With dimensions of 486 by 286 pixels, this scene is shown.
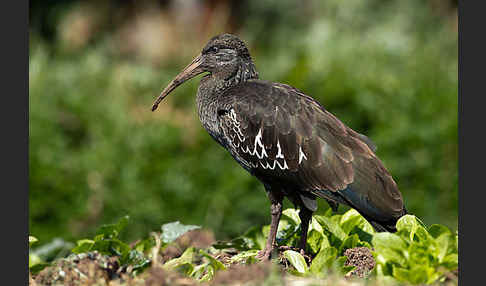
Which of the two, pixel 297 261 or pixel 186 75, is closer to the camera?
pixel 297 261

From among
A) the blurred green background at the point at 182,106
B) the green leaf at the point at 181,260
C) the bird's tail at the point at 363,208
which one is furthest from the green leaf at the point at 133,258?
the blurred green background at the point at 182,106

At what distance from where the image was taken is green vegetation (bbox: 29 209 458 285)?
421 cm

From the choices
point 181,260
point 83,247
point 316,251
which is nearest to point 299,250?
point 316,251

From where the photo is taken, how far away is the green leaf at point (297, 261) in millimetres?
4688

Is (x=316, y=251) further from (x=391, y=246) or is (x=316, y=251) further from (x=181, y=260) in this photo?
(x=391, y=246)

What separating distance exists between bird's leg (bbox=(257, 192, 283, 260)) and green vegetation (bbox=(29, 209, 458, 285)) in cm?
8

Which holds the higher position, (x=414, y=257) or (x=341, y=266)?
(x=414, y=257)

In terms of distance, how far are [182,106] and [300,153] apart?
21.0 ft

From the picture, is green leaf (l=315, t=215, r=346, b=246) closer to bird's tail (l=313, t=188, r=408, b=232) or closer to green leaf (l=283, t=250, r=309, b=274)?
bird's tail (l=313, t=188, r=408, b=232)

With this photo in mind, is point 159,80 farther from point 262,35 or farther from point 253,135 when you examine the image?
point 253,135

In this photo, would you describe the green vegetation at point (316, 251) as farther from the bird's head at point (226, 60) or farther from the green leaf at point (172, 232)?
the bird's head at point (226, 60)

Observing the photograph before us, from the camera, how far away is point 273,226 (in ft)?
17.5

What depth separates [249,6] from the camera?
588 inches

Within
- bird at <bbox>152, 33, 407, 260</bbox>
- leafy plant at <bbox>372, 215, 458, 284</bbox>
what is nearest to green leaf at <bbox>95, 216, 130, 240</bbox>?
bird at <bbox>152, 33, 407, 260</bbox>
